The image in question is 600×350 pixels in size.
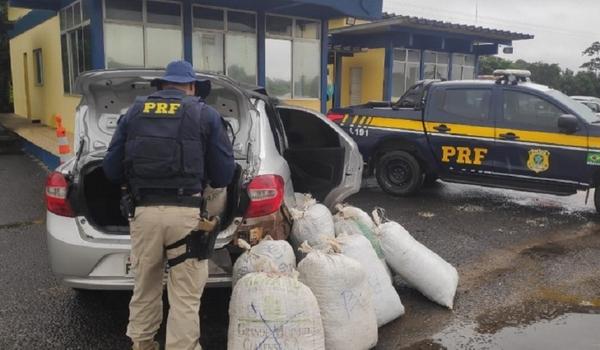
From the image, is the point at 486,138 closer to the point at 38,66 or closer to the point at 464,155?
the point at 464,155

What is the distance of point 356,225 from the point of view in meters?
4.28

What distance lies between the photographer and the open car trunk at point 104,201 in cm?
349

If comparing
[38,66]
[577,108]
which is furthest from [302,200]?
[38,66]

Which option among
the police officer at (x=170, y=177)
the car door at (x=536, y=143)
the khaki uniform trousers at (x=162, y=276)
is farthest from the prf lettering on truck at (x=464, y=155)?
the khaki uniform trousers at (x=162, y=276)

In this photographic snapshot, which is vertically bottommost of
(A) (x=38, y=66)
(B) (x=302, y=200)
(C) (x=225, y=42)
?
(B) (x=302, y=200)

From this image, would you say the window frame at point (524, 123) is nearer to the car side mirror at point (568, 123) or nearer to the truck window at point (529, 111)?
the truck window at point (529, 111)

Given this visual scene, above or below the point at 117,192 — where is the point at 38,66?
above

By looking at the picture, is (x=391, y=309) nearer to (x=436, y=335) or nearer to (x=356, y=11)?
(x=436, y=335)

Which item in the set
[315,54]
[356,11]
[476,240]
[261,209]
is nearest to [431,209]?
[476,240]

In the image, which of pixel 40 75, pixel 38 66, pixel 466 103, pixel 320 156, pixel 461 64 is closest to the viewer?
pixel 320 156

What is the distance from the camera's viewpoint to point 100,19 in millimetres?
11062

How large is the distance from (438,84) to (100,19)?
698 cm

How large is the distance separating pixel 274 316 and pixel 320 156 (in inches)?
111

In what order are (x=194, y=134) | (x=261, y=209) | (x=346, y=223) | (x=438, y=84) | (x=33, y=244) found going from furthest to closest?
1. (x=438, y=84)
2. (x=33, y=244)
3. (x=346, y=223)
4. (x=261, y=209)
5. (x=194, y=134)
